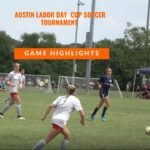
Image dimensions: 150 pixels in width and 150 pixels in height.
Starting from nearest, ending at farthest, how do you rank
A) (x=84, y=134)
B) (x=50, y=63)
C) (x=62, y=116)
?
(x=62, y=116) → (x=84, y=134) → (x=50, y=63)

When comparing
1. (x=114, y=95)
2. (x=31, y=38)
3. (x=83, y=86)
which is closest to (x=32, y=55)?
(x=83, y=86)

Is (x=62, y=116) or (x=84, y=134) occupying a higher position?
(x=62, y=116)

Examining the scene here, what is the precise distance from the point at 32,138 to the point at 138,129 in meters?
4.47

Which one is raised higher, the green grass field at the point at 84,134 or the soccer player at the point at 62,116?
the soccer player at the point at 62,116

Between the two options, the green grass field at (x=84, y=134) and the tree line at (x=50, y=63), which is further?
the tree line at (x=50, y=63)

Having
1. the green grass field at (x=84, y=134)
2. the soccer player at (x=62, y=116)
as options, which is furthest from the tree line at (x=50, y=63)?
the soccer player at (x=62, y=116)

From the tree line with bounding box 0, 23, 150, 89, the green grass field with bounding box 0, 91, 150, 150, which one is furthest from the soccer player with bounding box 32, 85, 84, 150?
the tree line with bounding box 0, 23, 150, 89

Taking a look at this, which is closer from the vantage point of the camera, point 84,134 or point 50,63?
point 84,134

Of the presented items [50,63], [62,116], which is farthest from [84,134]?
[50,63]

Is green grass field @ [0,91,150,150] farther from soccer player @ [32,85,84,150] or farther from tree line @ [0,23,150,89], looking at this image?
tree line @ [0,23,150,89]

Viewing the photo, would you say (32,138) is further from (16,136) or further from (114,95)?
(114,95)

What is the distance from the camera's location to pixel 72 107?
36.4ft

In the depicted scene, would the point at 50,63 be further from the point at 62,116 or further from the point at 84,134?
the point at 62,116

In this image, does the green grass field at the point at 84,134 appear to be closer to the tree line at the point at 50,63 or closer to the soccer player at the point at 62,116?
the soccer player at the point at 62,116
